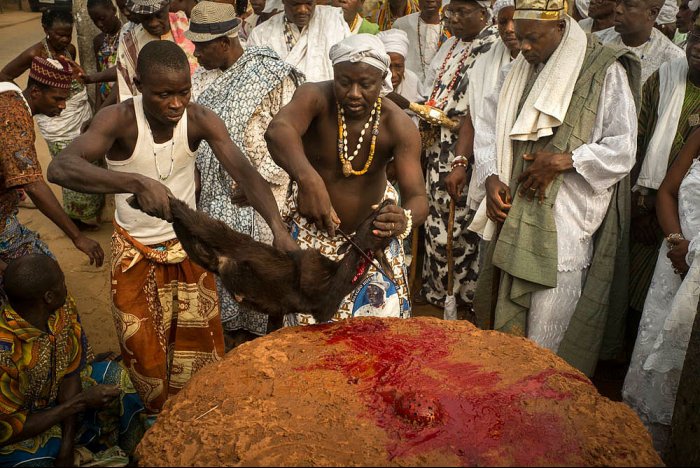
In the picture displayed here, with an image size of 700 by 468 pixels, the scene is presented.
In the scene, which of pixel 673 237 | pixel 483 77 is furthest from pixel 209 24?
pixel 673 237

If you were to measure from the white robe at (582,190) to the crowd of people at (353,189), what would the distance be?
13 millimetres

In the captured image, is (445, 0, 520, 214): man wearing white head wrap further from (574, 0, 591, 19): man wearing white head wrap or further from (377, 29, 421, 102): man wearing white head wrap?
(574, 0, 591, 19): man wearing white head wrap

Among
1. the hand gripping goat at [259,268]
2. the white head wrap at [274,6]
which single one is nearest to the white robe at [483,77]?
the hand gripping goat at [259,268]

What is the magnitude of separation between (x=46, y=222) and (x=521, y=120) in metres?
5.09

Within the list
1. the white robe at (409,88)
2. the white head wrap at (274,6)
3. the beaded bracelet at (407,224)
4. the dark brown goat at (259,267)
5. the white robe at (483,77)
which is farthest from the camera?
the white head wrap at (274,6)

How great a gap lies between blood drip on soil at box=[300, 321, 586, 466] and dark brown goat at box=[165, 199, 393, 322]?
18 cm

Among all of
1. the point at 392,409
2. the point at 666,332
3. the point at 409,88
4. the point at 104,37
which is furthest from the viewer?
the point at 104,37

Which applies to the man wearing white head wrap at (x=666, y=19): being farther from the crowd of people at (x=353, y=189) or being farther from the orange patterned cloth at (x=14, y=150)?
the orange patterned cloth at (x=14, y=150)

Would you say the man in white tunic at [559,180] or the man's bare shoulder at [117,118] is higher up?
the man's bare shoulder at [117,118]

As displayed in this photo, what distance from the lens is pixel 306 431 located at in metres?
2.03

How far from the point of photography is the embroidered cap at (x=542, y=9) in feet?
12.2

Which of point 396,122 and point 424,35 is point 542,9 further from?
point 424,35

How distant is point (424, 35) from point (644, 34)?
2.36 m

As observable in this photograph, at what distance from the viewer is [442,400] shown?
7.29ft
